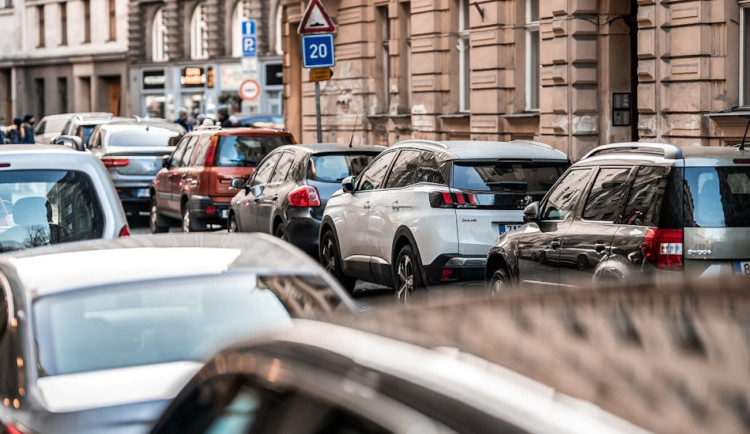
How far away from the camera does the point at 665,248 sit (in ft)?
29.3

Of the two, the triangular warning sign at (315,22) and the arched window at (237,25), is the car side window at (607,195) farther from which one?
the arched window at (237,25)

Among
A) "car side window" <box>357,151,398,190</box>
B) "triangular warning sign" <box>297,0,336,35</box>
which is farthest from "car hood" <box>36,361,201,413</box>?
"triangular warning sign" <box>297,0,336,35</box>

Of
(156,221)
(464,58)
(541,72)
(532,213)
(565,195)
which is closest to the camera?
(565,195)

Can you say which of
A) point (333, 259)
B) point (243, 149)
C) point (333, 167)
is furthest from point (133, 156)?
point (333, 259)

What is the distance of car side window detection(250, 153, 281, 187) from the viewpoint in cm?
1758

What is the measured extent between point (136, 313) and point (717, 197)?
474cm

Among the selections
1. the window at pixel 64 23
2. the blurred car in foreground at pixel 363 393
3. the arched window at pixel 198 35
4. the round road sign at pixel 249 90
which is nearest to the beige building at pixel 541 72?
the round road sign at pixel 249 90

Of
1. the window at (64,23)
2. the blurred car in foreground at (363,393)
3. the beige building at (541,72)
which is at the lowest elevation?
the blurred car in foreground at (363,393)

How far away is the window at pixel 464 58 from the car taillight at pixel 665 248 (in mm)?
17762

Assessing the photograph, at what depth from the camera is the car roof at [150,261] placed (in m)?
5.41

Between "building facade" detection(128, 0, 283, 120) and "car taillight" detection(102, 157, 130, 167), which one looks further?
"building facade" detection(128, 0, 283, 120)

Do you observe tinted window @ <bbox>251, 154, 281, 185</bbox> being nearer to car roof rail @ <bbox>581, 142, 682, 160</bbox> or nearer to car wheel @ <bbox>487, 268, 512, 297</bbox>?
car wheel @ <bbox>487, 268, 512, 297</bbox>

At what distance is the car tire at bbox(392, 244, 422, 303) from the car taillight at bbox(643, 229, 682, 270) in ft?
11.6

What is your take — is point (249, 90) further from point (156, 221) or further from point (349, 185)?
point (349, 185)
